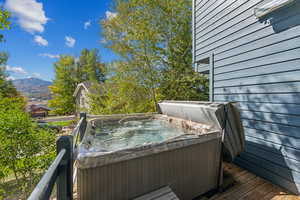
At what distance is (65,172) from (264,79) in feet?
10.0

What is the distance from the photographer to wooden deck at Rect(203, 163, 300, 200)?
194 centimetres

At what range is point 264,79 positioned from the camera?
228 centimetres

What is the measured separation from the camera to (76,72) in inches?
629

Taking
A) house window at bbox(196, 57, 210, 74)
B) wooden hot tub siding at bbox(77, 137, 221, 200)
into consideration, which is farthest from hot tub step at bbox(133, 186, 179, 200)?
house window at bbox(196, 57, 210, 74)

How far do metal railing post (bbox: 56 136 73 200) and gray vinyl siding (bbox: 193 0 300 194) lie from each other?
289 cm

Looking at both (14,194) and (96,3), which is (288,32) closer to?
(14,194)

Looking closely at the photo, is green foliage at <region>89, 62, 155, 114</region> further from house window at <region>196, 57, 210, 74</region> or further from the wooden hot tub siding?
the wooden hot tub siding

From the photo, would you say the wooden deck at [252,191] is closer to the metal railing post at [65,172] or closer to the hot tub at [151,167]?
the hot tub at [151,167]

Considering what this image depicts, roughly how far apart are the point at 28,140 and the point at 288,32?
4.97 meters

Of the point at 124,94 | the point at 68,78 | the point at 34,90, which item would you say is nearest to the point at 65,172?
the point at 124,94

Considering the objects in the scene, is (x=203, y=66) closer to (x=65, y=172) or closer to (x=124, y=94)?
(x=124, y=94)

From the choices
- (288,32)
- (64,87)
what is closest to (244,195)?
(288,32)

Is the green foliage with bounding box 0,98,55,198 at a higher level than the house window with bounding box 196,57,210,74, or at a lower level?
lower

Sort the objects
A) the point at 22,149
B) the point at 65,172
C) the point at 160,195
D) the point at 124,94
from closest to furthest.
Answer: the point at 65,172, the point at 160,195, the point at 22,149, the point at 124,94
